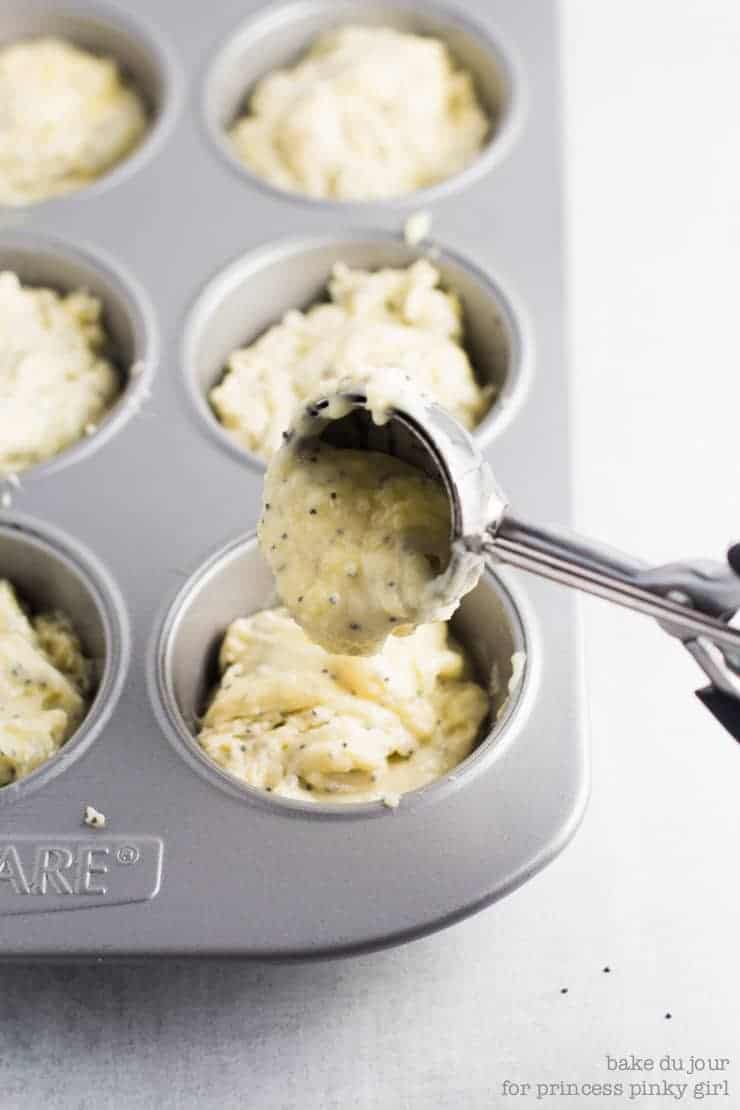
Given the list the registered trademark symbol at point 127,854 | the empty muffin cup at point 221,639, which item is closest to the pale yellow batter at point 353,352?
the empty muffin cup at point 221,639

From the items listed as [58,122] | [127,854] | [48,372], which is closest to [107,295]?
[48,372]

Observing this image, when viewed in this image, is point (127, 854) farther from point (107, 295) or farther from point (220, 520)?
point (107, 295)

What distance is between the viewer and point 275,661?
2.25 metres

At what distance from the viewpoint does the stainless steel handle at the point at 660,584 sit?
1.62m

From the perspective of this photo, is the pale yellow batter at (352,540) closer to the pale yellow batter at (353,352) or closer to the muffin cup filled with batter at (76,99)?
the pale yellow batter at (353,352)

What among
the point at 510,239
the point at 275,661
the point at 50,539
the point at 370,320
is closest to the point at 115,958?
the point at 275,661

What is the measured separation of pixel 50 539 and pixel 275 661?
0.44 metres

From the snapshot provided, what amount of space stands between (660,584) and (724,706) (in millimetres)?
222

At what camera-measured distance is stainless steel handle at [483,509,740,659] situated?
1.62m

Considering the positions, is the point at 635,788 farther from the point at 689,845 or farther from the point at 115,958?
the point at 115,958

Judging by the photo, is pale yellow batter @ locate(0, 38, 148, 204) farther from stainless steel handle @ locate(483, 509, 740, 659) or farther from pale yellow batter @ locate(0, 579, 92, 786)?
stainless steel handle @ locate(483, 509, 740, 659)

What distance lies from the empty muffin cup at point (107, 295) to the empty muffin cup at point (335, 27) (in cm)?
46

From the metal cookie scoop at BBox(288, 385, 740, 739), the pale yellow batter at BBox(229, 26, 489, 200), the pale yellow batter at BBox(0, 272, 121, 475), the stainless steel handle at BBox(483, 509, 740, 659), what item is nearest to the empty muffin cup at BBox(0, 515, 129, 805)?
the pale yellow batter at BBox(0, 272, 121, 475)

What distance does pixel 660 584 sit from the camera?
1.62 m
